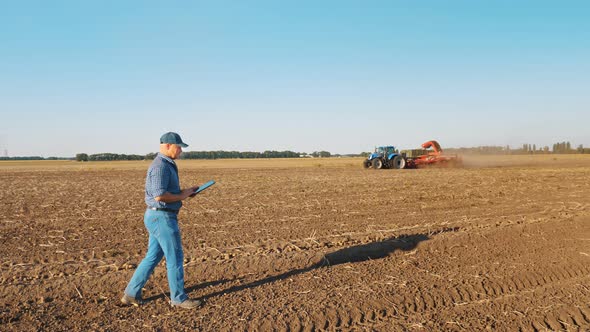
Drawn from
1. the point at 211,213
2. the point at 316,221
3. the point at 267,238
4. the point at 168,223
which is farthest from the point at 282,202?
the point at 168,223

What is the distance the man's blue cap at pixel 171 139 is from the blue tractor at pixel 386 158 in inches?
1126

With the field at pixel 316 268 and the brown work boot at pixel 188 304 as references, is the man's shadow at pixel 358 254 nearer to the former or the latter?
the field at pixel 316 268

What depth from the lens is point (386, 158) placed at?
33.5m

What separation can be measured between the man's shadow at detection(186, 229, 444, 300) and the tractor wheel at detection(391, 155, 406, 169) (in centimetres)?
2397

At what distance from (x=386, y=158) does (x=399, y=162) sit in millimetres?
1095

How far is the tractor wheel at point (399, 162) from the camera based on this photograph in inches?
1284

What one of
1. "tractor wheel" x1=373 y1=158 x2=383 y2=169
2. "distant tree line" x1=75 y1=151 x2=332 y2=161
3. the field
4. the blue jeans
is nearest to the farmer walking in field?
the blue jeans

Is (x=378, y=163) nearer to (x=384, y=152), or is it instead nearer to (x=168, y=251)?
(x=384, y=152)

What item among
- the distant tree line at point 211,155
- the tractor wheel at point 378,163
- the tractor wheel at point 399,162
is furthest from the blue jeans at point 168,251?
the distant tree line at point 211,155

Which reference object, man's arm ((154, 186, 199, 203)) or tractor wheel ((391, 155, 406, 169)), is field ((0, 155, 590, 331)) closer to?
man's arm ((154, 186, 199, 203))

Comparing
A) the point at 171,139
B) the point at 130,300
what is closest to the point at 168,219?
the point at 171,139

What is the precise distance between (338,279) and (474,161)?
1302 inches

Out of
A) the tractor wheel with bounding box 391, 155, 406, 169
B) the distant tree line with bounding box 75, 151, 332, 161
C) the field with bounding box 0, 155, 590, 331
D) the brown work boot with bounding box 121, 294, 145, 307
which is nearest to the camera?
the field with bounding box 0, 155, 590, 331

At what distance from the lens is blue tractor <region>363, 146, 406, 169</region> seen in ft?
108
